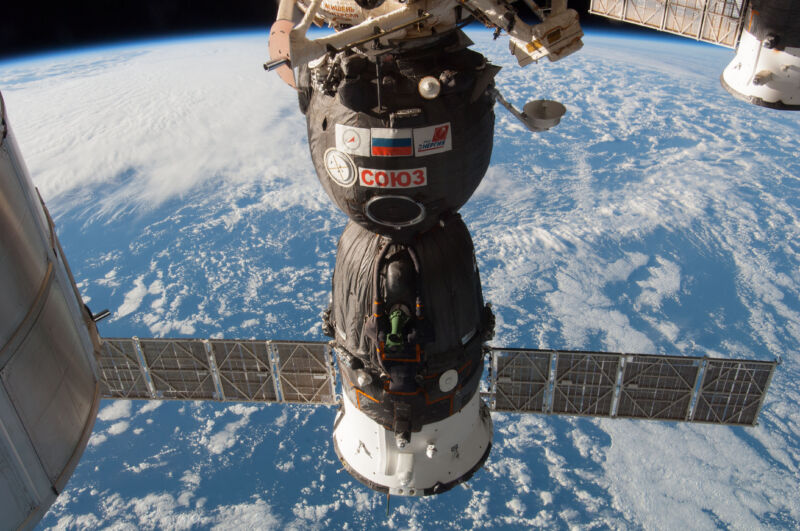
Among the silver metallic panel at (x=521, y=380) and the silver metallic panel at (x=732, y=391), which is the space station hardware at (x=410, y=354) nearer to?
the silver metallic panel at (x=521, y=380)

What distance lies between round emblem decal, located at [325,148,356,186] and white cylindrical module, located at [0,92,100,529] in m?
3.50

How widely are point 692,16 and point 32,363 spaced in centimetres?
1196

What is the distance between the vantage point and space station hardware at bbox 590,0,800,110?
8930 millimetres

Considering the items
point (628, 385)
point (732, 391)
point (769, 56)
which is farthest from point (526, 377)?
point (769, 56)

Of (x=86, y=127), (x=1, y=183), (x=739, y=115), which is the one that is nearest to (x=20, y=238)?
(x=1, y=183)

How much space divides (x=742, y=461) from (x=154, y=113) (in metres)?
55.8

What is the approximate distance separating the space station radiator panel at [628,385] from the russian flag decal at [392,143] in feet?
17.4

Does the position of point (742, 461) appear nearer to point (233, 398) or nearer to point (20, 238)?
point (233, 398)

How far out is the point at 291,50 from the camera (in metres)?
5.89

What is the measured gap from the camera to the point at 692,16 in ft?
34.7

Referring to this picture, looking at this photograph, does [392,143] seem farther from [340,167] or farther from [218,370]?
[218,370]

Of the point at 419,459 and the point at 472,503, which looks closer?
the point at 419,459

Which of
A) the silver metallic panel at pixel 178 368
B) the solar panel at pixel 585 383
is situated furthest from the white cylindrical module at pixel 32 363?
the solar panel at pixel 585 383

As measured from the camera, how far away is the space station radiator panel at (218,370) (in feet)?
37.2
